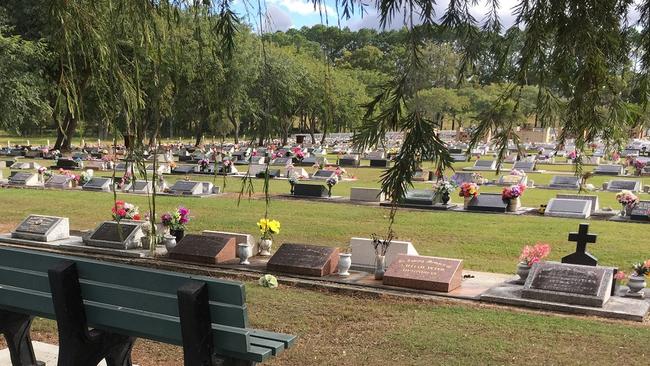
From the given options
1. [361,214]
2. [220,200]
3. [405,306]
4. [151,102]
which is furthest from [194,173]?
[151,102]

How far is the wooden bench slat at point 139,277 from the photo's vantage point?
3193 mm

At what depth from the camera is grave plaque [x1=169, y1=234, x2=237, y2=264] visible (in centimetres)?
1102

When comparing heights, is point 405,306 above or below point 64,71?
below

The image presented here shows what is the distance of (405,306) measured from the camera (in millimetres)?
8484

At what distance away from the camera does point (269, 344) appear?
11.4 feet

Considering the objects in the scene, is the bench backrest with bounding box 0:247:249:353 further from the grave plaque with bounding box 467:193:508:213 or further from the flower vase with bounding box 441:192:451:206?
the flower vase with bounding box 441:192:451:206

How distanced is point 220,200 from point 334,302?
43.7 feet

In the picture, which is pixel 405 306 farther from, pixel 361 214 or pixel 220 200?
pixel 220 200

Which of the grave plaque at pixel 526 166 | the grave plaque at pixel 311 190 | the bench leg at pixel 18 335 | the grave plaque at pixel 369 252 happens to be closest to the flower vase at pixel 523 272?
the grave plaque at pixel 369 252

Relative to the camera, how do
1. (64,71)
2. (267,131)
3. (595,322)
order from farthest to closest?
(595,322) < (64,71) < (267,131)

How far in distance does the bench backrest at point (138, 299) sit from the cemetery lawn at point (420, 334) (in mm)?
2416

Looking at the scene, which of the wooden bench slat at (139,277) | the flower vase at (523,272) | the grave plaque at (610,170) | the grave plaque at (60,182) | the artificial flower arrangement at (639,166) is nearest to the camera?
the wooden bench slat at (139,277)

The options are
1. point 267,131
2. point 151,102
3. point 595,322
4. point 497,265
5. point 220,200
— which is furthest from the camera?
point 220,200

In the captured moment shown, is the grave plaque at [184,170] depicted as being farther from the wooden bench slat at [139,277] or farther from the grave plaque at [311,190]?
the wooden bench slat at [139,277]
